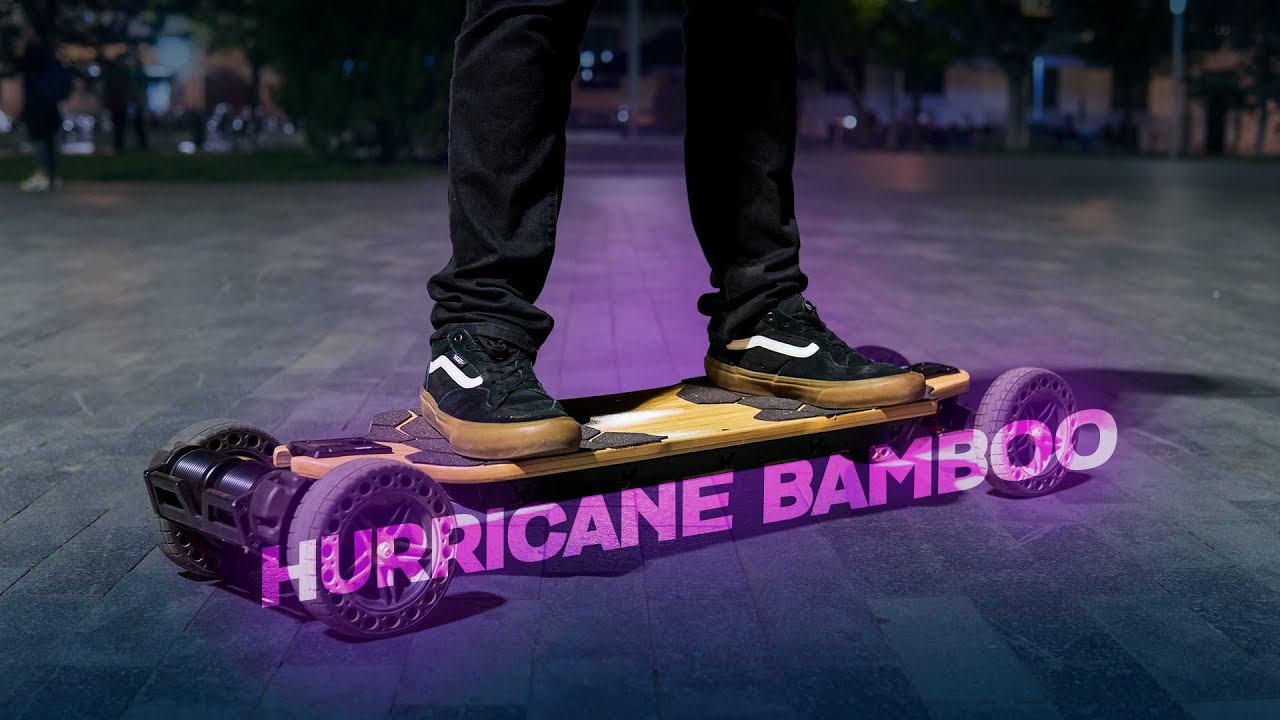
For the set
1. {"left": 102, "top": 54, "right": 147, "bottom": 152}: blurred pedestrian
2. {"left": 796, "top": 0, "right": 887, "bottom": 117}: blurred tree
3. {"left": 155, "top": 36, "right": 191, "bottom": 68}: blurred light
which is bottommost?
{"left": 102, "top": 54, "right": 147, "bottom": 152}: blurred pedestrian

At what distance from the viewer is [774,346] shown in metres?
3.63

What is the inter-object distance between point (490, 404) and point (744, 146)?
1.08 m

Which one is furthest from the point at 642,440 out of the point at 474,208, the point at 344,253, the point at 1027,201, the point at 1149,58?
the point at 1149,58

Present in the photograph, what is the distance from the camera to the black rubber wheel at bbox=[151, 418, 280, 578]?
302 cm

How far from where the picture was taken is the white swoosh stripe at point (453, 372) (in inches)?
118

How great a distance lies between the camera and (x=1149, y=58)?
52.3 m

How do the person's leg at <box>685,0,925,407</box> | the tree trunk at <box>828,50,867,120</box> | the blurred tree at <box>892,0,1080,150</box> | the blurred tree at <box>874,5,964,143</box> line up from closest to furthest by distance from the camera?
the person's leg at <box>685,0,925,407</box> < the blurred tree at <box>892,0,1080,150</box> < the blurred tree at <box>874,5,964,143</box> < the tree trunk at <box>828,50,867,120</box>

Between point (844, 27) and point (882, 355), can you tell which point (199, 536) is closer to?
point (882, 355)

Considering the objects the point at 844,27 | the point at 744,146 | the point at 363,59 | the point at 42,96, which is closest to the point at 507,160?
the point at 744,146

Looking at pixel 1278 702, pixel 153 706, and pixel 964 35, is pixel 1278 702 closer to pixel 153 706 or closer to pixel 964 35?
pixel 153 706

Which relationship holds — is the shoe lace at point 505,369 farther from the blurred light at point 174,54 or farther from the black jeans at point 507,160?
the blurred light at point 174,54

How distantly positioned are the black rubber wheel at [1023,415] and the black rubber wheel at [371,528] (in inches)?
59.7

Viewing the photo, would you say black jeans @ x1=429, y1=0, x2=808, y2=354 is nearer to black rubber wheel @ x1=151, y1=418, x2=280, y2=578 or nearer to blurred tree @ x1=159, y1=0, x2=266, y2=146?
black rubber wheel @ x1=151, y1=418, x2=280, y2=578

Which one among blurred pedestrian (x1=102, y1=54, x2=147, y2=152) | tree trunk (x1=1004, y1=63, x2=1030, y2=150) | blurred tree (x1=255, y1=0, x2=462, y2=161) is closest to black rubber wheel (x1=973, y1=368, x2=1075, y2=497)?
blurred tree (x1=255, y1=0, x2=462, y2=161)
